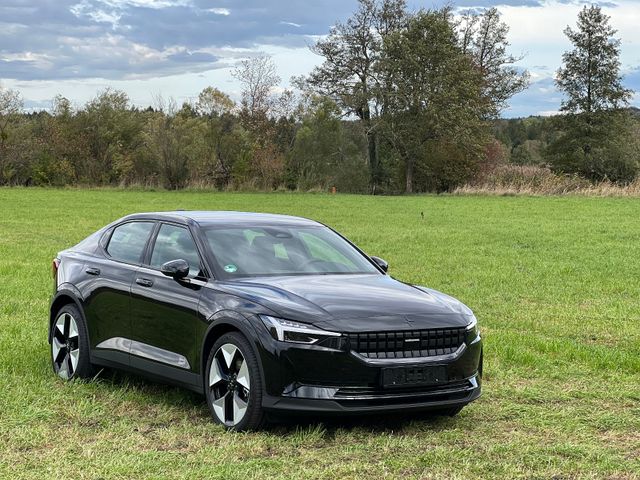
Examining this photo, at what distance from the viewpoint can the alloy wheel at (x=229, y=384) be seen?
6133 mm

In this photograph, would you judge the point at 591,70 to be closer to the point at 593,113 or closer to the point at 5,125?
the point at 593,113

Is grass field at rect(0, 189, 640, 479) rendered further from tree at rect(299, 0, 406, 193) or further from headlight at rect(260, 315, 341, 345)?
tree at rect(299, 0, 406, 193)

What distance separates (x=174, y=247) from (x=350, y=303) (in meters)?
1.85

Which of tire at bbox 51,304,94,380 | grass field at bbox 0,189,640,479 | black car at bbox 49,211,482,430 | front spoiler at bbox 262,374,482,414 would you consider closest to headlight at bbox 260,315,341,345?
black car at bbox 49,211,482,430

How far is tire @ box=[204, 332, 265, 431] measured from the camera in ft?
19.7

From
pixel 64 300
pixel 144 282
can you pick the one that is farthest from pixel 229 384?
pixel 64 300

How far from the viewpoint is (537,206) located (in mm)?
40062

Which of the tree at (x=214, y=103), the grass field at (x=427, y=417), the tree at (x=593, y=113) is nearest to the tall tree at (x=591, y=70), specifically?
the tree at (x=593, y=113)

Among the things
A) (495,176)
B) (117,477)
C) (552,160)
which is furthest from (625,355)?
(552,160)

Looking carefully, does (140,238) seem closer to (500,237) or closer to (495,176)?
(500,237)

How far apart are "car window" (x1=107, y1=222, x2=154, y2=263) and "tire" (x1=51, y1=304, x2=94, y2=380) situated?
0.62 m

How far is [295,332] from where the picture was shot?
5.94m

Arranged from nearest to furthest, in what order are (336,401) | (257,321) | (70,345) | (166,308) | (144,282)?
1. (336,401)
2. (257,321)
3. (166,308)
4. (144,282)
5. (70,345)

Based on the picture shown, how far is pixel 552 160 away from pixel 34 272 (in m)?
67.1
